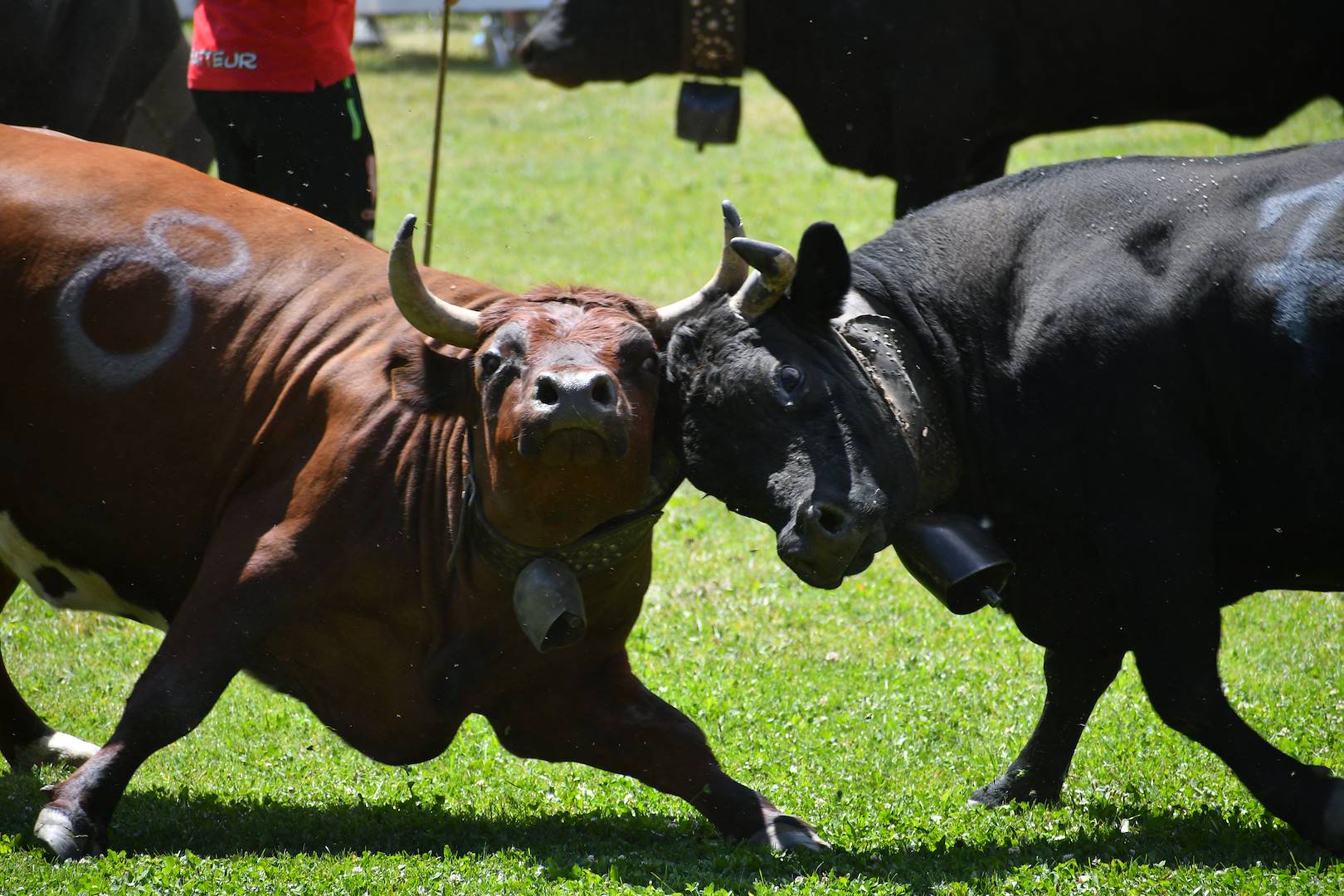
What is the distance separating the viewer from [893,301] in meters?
5.30

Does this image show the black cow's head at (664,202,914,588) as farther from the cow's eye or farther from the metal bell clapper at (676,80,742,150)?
the metal bell clapper at (676,80,742,150)

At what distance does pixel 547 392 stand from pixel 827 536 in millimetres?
885

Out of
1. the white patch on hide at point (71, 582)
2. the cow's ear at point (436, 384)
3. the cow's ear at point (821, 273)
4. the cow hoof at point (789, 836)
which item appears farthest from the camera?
the white patch on hide at point (71, 582)

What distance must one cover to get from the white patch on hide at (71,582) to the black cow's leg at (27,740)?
19.7 inches

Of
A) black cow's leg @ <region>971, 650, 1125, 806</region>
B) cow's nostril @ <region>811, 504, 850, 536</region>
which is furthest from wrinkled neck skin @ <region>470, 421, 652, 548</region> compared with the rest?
black cow's leg @ <region>971, 650, 1125, 806</region>

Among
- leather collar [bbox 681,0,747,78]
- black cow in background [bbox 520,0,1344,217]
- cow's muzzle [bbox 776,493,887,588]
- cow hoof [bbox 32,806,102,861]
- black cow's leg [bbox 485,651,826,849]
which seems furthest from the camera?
leather collar [bbox 681,0,747,78]

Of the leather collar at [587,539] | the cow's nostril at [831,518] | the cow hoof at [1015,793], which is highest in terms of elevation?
the cow's nostril at [831,518]

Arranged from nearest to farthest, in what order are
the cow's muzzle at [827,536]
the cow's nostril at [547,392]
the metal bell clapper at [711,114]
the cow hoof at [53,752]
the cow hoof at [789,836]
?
1. the cow's muzzle at [827,536]
2. the cow's nostril at [547,392]
3. the cow hoof at [789,836]
4. the cow hoof at [53,752]
5. the metal bell clapper at [711,114]

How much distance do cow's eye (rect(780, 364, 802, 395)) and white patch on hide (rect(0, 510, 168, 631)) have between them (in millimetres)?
2298

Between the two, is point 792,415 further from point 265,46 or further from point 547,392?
point 265,46

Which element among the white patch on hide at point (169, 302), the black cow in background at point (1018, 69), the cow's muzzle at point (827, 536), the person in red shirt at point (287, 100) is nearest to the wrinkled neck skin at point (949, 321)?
the cow's muzzle at point (827, 536)

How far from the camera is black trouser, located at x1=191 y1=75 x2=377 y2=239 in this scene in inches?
285

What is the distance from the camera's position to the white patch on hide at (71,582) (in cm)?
560

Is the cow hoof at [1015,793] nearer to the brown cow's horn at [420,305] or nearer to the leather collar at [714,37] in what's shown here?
the brown cow's horn at [420,305]
